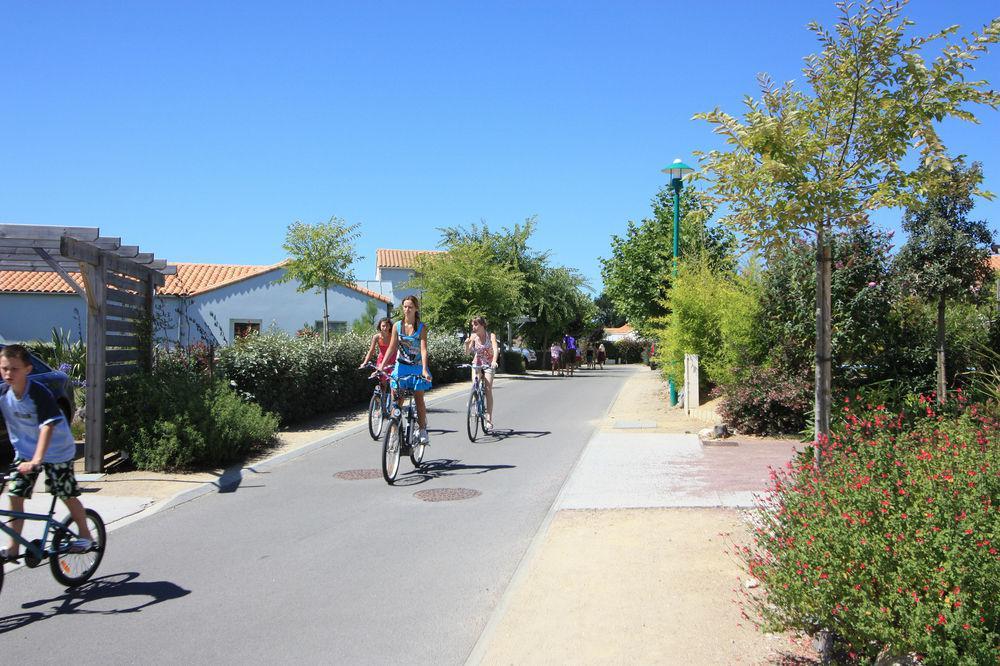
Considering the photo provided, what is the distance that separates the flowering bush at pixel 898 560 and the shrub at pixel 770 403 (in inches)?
293

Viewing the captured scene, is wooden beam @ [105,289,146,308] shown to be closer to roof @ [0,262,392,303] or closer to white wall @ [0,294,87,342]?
roof @ [0,262,392,303]

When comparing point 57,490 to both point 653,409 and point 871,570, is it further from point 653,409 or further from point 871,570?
point 653,409

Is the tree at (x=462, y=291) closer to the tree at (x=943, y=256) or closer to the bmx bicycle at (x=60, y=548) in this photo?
the tree at (x=943, y=256)

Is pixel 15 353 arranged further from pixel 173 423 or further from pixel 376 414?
pixel 376 414

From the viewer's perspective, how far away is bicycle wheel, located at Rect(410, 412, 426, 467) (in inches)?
369

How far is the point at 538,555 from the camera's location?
5.93m

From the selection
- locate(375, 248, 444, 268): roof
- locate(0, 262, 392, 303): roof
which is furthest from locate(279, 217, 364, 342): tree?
locate(375, 248, 444, 268): roof

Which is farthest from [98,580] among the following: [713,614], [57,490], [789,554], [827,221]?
[827,221]

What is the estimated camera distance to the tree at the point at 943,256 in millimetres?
11109

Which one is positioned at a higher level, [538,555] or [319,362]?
[319,362]

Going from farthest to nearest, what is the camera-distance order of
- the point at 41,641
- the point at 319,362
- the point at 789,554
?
the point at 319,362 < the point at 41,641 < the point at 789,554

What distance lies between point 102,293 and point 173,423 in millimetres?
1757

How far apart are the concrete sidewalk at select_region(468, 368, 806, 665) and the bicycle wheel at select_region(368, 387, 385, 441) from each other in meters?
3.76

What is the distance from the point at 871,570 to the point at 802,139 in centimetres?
365
